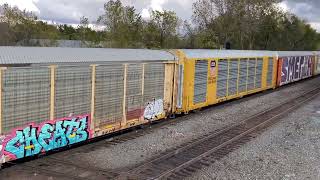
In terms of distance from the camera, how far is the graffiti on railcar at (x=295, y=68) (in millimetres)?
34781

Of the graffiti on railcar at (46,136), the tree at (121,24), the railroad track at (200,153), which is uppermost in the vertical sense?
the tree at (121,24)

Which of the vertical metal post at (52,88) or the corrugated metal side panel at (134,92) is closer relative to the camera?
the vertical metal post at (52,88)

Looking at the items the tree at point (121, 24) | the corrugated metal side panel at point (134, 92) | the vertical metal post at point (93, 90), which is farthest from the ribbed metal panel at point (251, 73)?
the tree at point (121, 24)

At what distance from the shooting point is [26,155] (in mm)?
10383

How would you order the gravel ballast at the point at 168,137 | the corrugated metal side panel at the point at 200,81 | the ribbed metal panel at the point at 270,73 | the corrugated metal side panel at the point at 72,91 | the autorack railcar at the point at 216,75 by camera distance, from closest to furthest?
the corrugated metal side panel at the point at 72,91
the gravel ballast at the point at 168,137
the autorack railcar at the point at 216,75
the corrugated metal side panel at the point at 200,81
the ribbed metal panel at the point at 270,73

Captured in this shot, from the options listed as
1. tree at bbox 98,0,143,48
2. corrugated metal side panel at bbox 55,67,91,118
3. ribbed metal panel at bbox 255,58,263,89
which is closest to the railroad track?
corrugated metal side panel at bbox 55,67,91,118

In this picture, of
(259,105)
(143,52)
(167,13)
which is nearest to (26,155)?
(143,52)

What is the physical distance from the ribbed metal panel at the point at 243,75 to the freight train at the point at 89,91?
315 centimetres

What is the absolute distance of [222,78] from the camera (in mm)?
21719

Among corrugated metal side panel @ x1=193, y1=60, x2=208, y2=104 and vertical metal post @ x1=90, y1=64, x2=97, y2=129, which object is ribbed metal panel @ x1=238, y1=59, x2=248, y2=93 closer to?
corrugated metal side panel @ x1=193, y1=60, x2=208, y2=104

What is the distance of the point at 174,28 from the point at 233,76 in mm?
30941

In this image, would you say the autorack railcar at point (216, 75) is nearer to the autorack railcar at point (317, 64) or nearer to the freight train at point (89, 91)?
the freight train at point (89, 91)

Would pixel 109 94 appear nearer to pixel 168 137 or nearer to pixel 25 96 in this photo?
pixel 168 137

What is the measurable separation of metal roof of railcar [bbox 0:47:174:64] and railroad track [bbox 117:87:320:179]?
3.96m
